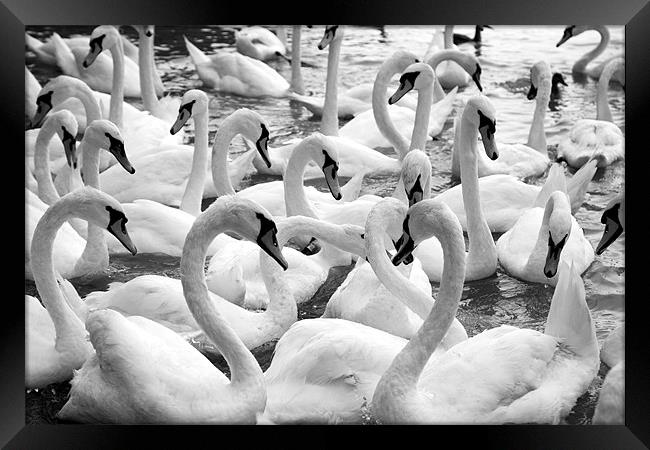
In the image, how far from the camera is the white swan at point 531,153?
23.5ft

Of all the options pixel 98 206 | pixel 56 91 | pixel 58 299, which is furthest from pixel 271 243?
pixel 56 91

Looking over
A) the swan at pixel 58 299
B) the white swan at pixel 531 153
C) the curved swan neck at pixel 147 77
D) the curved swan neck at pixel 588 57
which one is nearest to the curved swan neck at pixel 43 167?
the swan at pixel 58 299

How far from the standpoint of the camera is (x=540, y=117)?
7.51 meters

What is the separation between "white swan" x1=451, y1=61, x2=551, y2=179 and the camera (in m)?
7.18

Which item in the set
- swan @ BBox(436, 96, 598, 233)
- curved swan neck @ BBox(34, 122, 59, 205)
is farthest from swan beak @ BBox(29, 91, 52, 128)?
swan @ BBox(436, 96, 598, 233)

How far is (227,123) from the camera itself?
626 centimetres

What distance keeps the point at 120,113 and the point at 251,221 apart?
324 cm

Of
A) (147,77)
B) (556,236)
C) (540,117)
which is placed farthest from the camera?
(147,77)

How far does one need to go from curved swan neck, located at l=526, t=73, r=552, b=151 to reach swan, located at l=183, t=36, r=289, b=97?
6.87 ft

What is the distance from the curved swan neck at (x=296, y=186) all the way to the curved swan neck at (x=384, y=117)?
1295mm

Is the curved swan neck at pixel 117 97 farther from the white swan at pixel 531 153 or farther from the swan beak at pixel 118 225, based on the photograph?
the swan beak at pixel 118 225

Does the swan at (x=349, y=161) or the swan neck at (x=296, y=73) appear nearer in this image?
the swan at (x=349, y=161)

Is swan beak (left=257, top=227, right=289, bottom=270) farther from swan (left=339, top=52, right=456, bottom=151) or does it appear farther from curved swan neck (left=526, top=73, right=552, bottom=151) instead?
curved swan neck (left=526, top=73, right=552, bottom=151)

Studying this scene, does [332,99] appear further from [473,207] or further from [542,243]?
[542,243]
